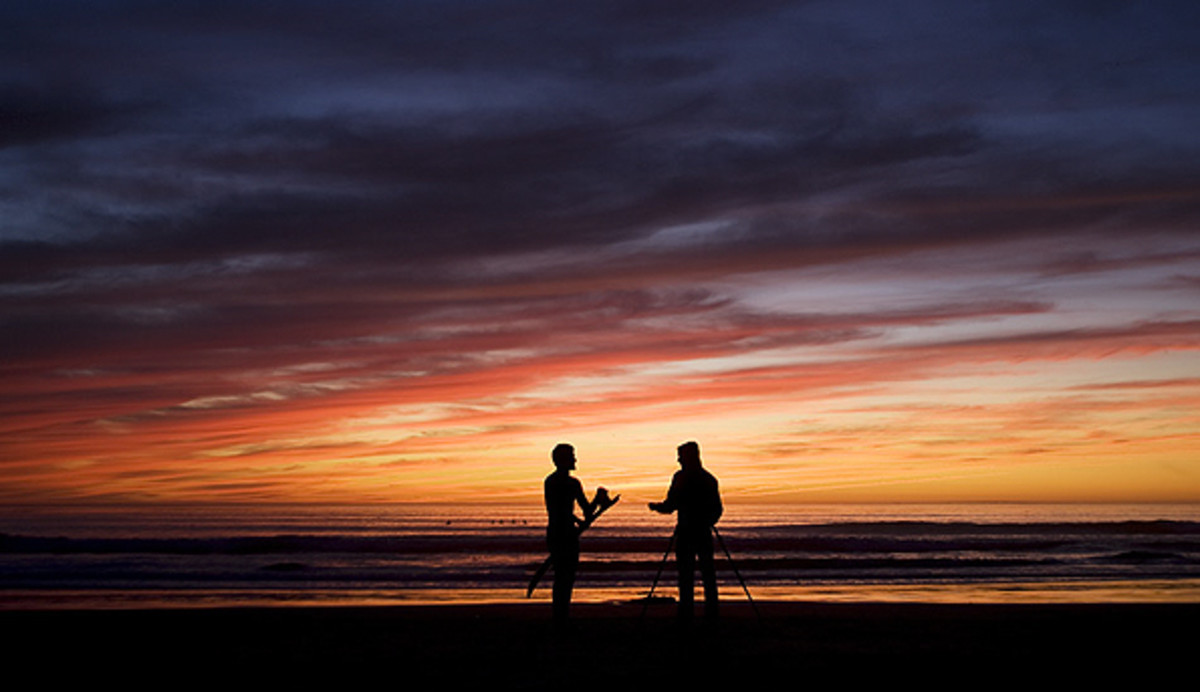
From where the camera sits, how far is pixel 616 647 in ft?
31.0

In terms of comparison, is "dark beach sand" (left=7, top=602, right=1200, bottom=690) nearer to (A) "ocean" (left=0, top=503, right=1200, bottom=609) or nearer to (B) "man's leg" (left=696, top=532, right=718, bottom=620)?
(B) "man's leg" (left=696, top=532, right=718, bottom=620)

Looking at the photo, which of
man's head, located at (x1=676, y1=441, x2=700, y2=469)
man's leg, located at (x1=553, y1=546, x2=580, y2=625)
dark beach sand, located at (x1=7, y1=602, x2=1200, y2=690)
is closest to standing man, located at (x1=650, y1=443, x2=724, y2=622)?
man's head, located at (x1=676, y1=441, x2=700, y2=469)

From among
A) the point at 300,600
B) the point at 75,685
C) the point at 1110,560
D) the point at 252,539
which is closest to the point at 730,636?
the point at 75,685

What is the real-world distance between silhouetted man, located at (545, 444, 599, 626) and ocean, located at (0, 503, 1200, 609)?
1.56 m

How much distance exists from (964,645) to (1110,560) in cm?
2501

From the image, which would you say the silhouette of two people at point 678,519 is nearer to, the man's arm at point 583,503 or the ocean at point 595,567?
the man's arm at point 583,503

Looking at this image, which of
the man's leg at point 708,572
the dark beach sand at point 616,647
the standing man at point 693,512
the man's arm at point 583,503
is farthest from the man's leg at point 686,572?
the man's arm at point 583,503

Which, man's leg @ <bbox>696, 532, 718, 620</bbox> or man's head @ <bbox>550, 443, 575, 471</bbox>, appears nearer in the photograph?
man's head @ <bbox>550, 443, 575, 471</bbox>

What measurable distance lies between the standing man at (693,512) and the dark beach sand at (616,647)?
24.5 inches

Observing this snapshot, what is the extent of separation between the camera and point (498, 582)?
23.0 meters

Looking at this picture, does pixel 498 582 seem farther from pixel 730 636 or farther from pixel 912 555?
pixel 912 555

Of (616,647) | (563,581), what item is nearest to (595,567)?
(563,581)

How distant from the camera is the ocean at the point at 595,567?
18875 mm

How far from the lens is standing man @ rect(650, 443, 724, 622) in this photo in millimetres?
10625
